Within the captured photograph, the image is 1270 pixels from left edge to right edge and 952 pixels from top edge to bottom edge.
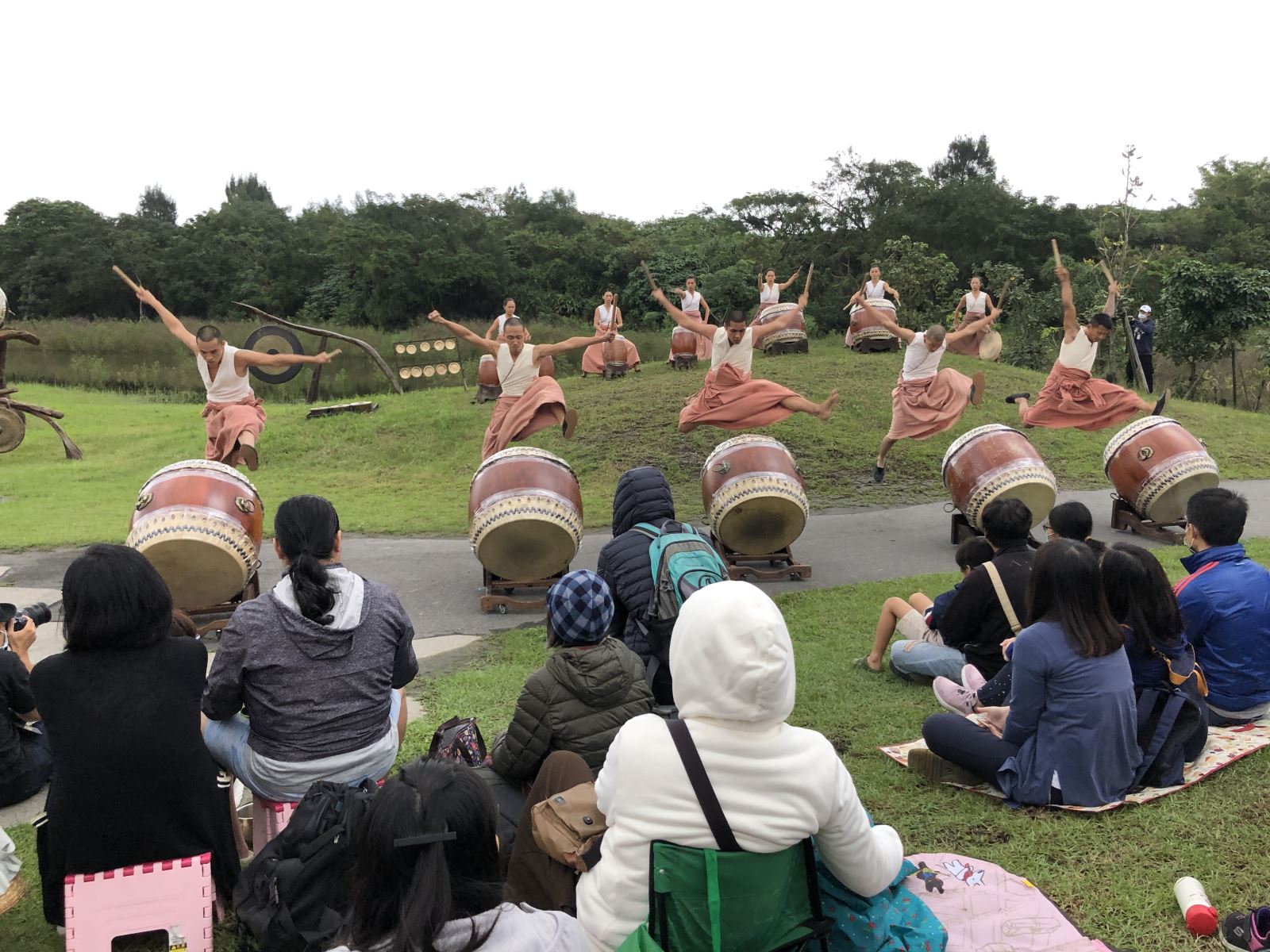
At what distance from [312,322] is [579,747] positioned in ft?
78.2

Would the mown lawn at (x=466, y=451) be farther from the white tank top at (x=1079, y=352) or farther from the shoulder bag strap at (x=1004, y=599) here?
the shoulder bag strap at (x=1004, y=599)

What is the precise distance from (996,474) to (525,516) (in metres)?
3.54

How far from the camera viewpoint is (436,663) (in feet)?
17.8

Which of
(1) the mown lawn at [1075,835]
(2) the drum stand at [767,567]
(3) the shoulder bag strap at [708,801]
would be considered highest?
(3) the shoulder bag strap at [708,801]

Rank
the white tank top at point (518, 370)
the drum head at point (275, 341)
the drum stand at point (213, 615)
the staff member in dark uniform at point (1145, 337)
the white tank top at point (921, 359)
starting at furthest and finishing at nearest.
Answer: the staff member in dark uniform at point (1145, 337)
the drum head at point (275, 341)
the white tank top at point (921, 359)
the white tank top at point (518, 370)
the drum stand at point (213, 615)

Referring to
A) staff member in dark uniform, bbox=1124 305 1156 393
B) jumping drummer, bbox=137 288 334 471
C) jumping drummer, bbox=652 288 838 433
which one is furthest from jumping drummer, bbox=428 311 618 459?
staff member in dark uniform, bbox=1124 305 1156 393

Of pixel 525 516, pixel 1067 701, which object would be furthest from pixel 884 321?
pixel 1067 701

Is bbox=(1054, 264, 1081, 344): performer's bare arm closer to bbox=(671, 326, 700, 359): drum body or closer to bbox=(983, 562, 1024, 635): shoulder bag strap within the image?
bbox=(983, 562, 1024, 635): shoulder bag strap

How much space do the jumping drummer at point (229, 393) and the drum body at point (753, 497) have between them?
308 cm

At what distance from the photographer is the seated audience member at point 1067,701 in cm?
302

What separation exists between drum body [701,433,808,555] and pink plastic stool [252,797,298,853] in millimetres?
4278

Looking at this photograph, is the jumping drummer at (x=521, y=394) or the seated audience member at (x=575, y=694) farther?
the jumping drummer at (x=521, y=394)

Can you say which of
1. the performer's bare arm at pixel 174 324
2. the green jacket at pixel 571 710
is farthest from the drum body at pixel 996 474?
the performer's bare arm at pixel 174 324

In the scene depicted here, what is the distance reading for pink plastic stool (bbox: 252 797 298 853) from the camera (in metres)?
2.90
